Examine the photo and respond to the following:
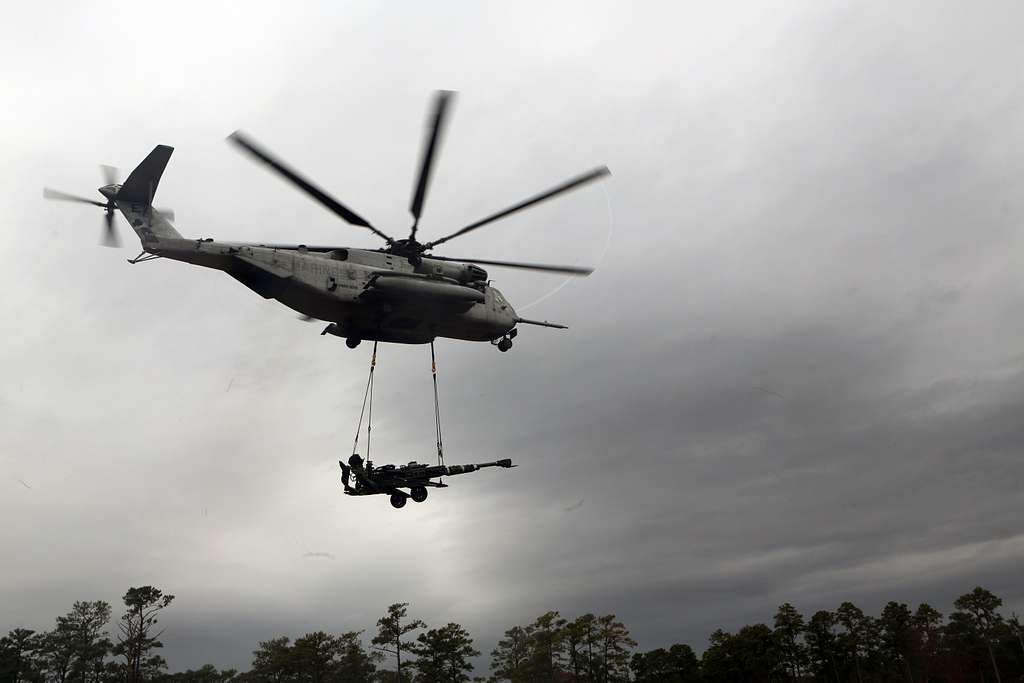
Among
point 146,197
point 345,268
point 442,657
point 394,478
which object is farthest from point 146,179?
point 442,657

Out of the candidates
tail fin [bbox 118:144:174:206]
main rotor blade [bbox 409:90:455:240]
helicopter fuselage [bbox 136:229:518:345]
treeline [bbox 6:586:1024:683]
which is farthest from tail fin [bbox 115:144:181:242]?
treeline [bbox 6:586:1024:683]

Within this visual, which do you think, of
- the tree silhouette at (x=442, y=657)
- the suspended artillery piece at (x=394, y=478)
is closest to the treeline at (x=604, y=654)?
the tree silhouette at (x=442, y=657)

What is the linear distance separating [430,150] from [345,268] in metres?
5.47

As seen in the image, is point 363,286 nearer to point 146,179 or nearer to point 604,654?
point 146,179

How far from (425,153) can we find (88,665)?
244ft

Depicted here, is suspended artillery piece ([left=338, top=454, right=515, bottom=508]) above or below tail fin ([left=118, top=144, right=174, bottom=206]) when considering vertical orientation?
below

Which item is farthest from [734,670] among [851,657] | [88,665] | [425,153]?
[425,153]

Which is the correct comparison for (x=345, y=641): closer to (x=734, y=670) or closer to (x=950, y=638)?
(x=734, y=670)

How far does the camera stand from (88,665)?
234 feet

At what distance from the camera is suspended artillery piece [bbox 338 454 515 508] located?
2205cm

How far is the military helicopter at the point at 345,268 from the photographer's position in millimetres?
20531

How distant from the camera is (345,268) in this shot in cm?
2181

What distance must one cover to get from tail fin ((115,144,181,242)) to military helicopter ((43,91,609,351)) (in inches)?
1.0

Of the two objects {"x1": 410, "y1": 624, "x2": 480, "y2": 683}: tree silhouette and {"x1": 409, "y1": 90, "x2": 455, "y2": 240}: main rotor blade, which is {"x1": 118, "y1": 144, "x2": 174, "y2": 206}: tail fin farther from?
{"x1": 410, "y1": 624, "x2": 480, "y2": 683}: tree silhouette
